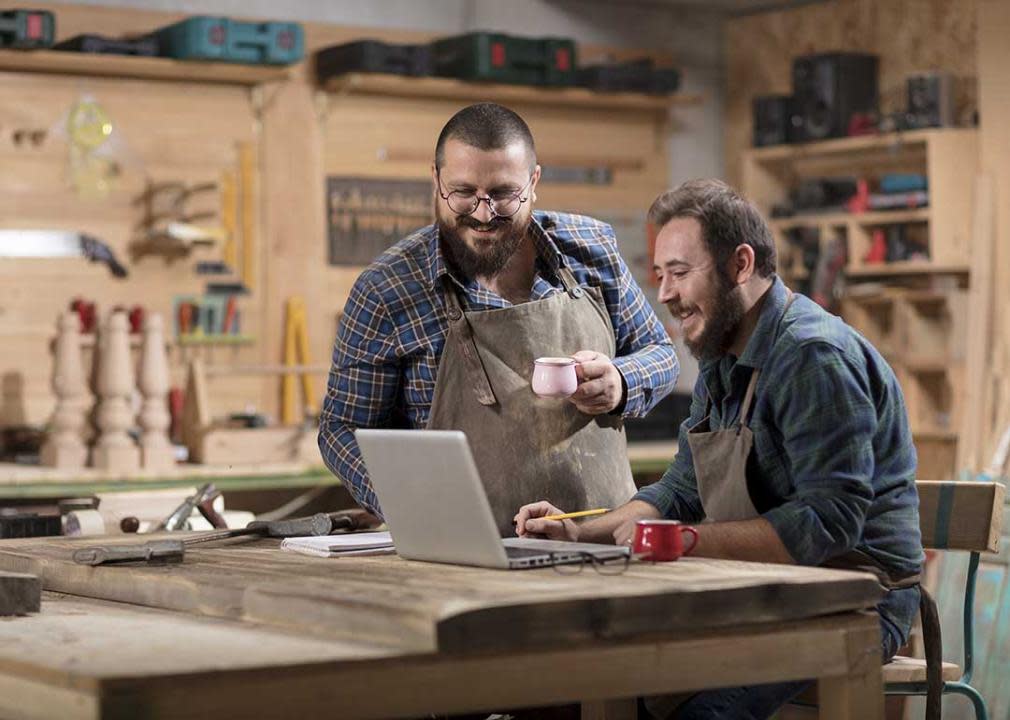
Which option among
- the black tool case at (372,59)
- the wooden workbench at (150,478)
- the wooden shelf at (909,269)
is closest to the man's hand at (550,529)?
the wooden workbench at (150,478)

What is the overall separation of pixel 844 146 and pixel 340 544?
4.85m

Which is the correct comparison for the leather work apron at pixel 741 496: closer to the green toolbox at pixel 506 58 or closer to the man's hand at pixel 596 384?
the man's hand at pixel 596 384

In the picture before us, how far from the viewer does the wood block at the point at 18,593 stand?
2822mm

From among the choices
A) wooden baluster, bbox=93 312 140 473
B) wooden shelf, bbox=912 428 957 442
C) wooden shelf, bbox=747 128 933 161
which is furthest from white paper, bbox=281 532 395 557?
wooden shelf, bbox=747 128 933 161

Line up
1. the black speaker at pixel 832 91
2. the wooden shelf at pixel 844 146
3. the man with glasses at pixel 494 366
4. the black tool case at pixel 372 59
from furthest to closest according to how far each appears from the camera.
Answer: the black speaker at pixel 832 91, the wooden shelf at pixel 844 146, the black tool case at pixel 372 59, the man with glasses at pixel 494 366

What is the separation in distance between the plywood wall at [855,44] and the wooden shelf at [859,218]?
0.45 meters

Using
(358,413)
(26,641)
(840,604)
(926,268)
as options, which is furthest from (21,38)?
(840,604)

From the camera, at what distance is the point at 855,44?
782 centimetres

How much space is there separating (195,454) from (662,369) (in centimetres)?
296

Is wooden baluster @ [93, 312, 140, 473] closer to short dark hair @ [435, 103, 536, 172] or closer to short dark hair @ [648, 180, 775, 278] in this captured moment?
short dark hair @ [435, 103, 536, 172]

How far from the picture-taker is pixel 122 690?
220cm

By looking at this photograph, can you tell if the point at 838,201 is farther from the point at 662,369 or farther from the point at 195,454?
the point at 662,369

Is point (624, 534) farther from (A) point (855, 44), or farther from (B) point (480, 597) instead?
(A) point (855, 44)

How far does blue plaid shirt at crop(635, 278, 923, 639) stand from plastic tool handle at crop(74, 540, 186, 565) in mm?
1034
